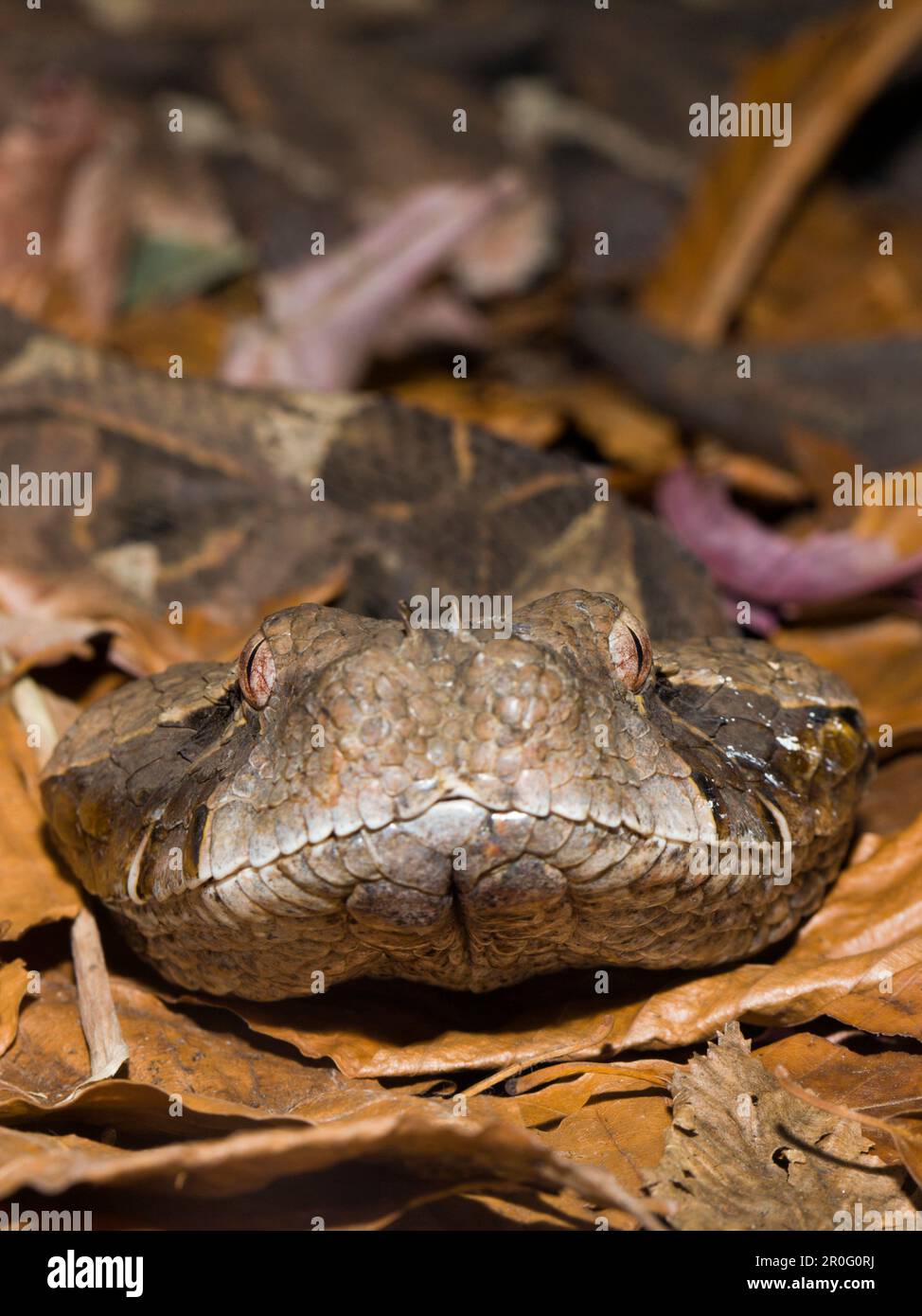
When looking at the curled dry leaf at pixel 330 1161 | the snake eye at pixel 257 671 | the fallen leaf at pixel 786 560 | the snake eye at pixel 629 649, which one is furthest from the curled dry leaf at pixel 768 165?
the curled dry leaf at pixel 330 1161

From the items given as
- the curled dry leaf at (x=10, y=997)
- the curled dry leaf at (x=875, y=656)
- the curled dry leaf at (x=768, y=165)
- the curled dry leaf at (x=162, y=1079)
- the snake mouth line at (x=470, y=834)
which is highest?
the curled dry leaf at (x=768, y=165)

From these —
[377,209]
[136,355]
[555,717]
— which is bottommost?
[555,717]

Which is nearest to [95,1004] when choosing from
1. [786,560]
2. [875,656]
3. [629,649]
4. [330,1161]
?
[330,1161]

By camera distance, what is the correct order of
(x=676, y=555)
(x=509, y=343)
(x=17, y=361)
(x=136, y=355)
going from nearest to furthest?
(x=676, y=555)
(x=17, y=361)
(x=136, y=355)
(x=509, y=343)

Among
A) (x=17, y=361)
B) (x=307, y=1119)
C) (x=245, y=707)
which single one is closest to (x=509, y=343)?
(x=17, y=361)

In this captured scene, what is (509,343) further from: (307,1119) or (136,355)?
(307,1119)

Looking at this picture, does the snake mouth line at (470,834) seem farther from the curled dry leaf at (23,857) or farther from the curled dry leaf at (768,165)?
the curled dry leaf at (768,165)
